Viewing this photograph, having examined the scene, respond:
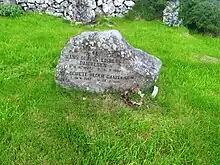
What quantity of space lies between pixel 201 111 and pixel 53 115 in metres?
2.42

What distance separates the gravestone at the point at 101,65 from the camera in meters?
6.45

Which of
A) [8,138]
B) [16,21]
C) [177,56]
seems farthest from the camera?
[16,21]

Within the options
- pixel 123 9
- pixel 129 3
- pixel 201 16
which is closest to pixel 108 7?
pixel 123 9

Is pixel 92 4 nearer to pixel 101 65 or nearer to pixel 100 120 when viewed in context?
pixel 101 65

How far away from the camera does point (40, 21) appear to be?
38.0ft

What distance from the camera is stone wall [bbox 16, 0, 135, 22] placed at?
12133mm

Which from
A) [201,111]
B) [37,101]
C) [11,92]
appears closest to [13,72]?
[11,92]

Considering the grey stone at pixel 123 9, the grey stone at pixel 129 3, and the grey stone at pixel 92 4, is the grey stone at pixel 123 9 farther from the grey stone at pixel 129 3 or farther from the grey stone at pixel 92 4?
the grey stone at pixel 92 4

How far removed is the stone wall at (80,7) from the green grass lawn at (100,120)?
3.94 metres

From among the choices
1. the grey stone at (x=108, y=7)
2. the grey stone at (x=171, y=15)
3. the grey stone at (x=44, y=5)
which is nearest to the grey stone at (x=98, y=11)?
the grey stone at (x=108, y=7)

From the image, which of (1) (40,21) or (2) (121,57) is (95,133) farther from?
(1) (40,21)

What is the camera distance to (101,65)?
652cm

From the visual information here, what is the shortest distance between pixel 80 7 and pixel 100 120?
22.3 ft

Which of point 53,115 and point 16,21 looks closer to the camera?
point 53,115
